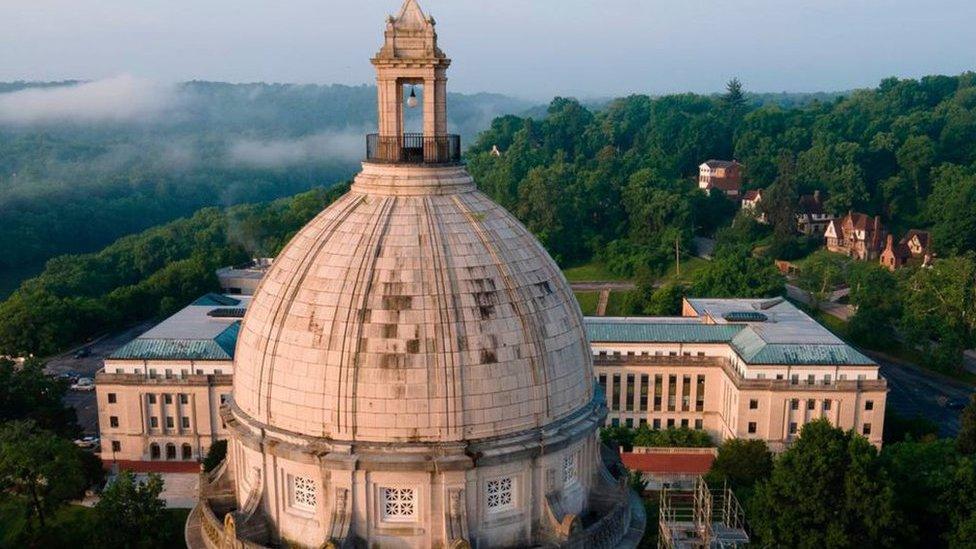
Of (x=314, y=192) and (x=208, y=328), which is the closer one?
(x=208, y=328)

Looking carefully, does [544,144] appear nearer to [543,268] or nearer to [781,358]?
[781,358]

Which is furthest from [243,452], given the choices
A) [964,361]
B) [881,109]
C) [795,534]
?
[881,109]

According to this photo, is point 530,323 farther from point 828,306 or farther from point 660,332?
point 828,306

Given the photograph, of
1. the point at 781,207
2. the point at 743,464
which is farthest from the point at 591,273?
the point at 743,464

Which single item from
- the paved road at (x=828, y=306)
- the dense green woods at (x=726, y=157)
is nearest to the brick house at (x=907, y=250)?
the dense green woods at (x=726, y=157)

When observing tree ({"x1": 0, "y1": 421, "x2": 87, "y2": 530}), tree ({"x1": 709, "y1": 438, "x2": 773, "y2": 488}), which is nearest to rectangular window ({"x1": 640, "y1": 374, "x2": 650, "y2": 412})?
tree ({"x1": 709, "y1": 438, "x2": 773, "y2": 488})

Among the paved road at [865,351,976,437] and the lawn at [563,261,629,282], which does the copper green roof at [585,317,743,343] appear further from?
the lawn at [563,261,629,282]

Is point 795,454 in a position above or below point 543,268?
below
